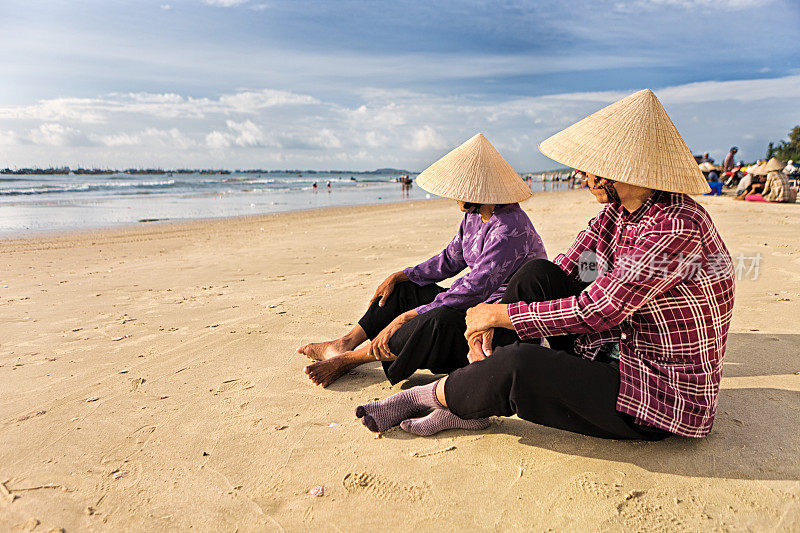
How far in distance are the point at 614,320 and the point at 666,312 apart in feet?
0.61

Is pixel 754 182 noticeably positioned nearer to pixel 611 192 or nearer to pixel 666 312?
pixel 611 192

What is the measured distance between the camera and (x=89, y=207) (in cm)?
1931

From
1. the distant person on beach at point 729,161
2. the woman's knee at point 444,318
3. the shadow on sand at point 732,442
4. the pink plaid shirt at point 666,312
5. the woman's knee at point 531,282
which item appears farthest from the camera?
the distant person on beach at point 729,161

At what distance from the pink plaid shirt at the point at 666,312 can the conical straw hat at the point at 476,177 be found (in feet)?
3.09

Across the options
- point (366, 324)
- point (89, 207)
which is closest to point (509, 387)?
point (366, 324)

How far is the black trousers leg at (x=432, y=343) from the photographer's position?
2633 mm

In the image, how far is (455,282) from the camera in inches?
117

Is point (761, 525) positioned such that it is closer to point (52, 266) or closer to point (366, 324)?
point (366, 324)

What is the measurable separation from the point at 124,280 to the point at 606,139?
607cm

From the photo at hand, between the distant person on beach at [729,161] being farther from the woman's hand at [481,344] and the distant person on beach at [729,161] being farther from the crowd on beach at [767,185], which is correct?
the woman's hand at [481,344]

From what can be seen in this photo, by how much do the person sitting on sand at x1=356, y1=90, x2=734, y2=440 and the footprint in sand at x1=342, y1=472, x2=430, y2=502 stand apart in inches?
14.9

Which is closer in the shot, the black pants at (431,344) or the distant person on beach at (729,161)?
the black pants at (431,344)

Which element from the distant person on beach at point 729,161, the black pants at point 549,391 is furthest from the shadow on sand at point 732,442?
the distant person on beach at point 729,161

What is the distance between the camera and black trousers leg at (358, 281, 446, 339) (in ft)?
10.9
